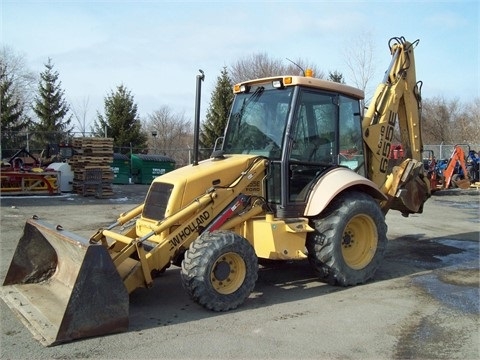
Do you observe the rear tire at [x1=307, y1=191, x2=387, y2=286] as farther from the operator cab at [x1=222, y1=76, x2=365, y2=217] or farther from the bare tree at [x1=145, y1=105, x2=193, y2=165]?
the bare tree at [x1=145, y1=105, x2=193, y2=165]

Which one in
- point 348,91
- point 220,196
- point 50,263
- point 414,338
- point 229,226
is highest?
point 348,91

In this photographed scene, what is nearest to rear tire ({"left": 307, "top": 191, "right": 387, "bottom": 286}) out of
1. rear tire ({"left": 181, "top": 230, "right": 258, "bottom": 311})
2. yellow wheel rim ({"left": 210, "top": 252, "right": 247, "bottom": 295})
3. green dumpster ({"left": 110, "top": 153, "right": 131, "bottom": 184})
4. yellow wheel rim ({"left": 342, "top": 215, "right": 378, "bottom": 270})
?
yellow wheel rim ({"left": 342, "top": 215, "right": 378, "bottom": 270})

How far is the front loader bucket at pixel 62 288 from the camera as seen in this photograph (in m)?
4.42

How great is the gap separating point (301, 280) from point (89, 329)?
321 cm

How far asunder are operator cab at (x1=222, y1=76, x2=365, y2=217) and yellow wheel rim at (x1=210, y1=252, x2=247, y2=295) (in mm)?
1030

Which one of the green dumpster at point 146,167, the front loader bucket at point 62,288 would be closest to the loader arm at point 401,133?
the front loader bucket at point 62,288

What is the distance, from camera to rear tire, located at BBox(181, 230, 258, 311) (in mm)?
5051

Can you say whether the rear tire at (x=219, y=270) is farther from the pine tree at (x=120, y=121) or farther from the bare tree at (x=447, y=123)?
the bare tree at (x=447, y=123)

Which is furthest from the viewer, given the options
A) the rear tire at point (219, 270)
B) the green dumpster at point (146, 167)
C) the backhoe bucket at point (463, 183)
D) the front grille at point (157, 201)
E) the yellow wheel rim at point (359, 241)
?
the green dumpster at point (146, 167)

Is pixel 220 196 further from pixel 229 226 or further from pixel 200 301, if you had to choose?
pixel 200 301

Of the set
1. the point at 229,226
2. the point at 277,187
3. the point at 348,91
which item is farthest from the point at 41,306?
the point at 348,91

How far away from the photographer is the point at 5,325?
4.88m

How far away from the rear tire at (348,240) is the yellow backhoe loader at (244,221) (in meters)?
0.02

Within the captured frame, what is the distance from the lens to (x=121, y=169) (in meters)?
24.7
